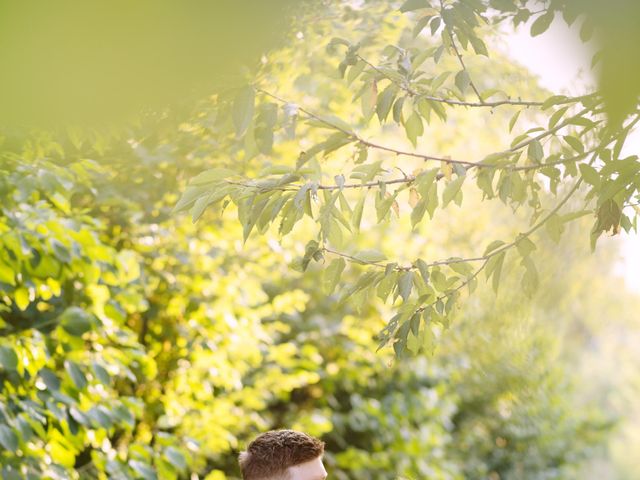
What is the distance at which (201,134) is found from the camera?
3.93 m

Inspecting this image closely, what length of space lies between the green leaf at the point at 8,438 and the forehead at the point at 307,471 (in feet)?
3.51

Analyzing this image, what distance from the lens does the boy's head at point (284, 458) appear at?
1.73 metres

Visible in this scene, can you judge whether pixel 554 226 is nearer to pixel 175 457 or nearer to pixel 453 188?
pixel 453 188

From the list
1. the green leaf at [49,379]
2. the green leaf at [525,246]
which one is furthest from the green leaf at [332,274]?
the green leaf at [49,379]

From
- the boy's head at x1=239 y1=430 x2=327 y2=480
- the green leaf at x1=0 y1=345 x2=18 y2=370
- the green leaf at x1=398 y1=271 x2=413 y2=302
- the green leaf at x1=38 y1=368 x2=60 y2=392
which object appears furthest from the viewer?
the green leaf at x1=38 y1=368 x2=60 y2=392

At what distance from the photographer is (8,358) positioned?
96.9 inches

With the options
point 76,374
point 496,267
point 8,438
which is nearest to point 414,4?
point 496,267

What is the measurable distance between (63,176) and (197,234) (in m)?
1.76

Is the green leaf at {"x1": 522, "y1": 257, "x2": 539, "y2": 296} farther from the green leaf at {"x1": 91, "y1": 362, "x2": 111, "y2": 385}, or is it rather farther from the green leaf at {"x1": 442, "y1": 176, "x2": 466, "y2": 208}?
the green leaf at {"x1": 91, "y1": 362, "x2": 111, "y2": 385}

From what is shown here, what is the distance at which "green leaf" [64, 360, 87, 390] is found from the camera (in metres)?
2.79

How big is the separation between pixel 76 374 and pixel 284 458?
1.27 meters

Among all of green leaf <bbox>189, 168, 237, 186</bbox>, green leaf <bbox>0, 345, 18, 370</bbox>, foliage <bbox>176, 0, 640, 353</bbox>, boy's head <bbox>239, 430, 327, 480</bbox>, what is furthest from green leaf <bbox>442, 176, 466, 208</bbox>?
green leaf <bbox>0, 345, 18, 370</bbox>

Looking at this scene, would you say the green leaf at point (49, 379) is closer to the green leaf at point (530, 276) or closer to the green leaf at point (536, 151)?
the green leaf at point (530, 276)

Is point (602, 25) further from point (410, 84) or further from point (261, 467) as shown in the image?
point (261, 467)
